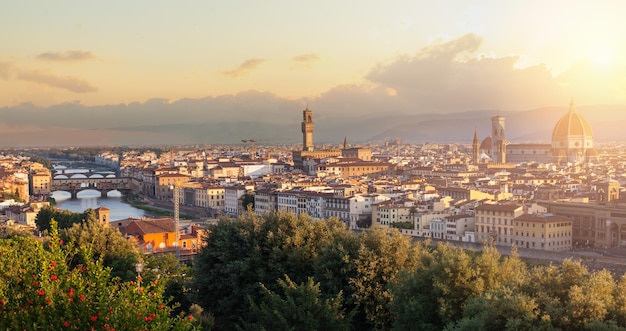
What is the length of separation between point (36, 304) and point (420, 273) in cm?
549

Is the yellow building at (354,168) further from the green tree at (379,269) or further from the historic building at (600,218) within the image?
the green tree at (379,269)

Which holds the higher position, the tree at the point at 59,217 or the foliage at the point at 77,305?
the foliage at the point at 77,305

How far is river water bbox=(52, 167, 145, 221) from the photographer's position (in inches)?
1747

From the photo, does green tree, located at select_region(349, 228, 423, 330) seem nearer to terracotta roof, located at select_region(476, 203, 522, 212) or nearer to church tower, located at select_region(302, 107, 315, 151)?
terracotta roof, located at select_region(476, 203, 522, 212)

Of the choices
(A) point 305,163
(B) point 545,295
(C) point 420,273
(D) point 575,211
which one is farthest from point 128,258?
(A) point 305,163

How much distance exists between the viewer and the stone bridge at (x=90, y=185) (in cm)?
6209

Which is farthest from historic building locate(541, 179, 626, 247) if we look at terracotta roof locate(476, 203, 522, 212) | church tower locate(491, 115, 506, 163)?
church tower locate(491, 115, 506, 163)

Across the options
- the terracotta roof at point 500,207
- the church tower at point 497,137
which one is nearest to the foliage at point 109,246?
the terracotta roof at point 500,207

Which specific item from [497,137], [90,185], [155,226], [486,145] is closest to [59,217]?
[155,226]

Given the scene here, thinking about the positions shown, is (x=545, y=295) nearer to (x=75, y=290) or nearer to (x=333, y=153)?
(x=75, y=290)

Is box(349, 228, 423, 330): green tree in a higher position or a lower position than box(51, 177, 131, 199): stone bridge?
higher

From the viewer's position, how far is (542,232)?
24.7 meters

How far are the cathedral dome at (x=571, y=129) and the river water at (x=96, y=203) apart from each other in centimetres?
3677

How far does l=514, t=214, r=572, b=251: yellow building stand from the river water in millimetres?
23108
